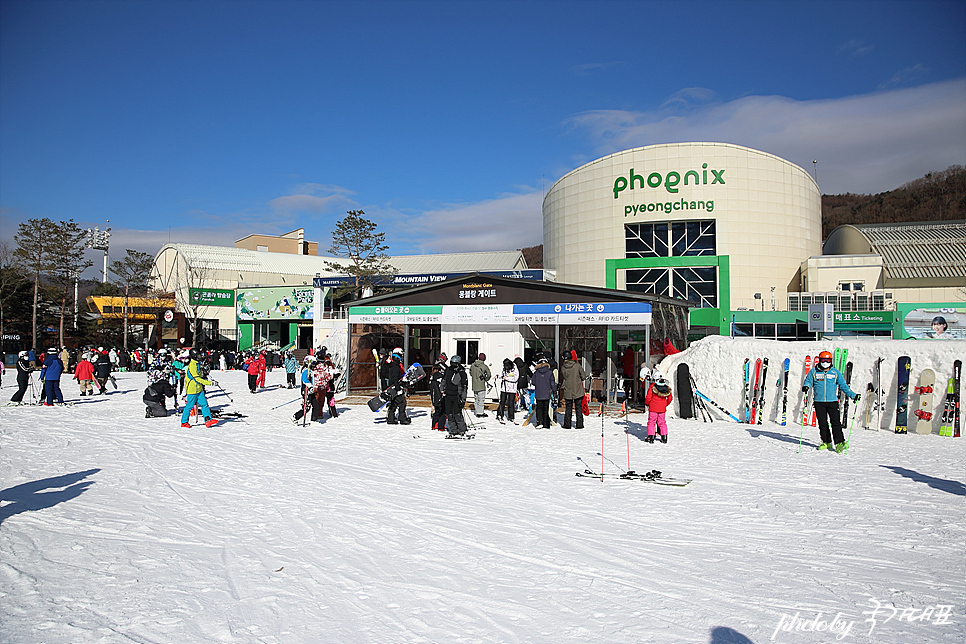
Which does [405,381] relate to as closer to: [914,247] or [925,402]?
[925,402]

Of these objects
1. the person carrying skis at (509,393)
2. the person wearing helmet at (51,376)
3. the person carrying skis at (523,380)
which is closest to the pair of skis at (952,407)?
the person carrying skis at (523,380)

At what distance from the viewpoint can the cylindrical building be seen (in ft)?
116

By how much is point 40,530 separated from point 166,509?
1079mm

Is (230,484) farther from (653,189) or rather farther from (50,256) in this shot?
(50,256)

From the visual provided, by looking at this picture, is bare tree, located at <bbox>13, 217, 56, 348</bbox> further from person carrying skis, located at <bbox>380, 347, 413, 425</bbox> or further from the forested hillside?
the forested hillside

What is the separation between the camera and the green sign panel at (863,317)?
32.1m

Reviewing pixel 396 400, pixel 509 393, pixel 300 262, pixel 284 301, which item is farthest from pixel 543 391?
pixel 300 262

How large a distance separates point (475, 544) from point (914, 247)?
45650mm

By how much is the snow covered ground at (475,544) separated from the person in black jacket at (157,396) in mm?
3324

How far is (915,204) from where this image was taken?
83.8 meters

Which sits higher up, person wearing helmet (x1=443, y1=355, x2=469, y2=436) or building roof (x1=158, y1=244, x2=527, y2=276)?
building roof (x1=158, y1=244, x2=527, y2=276)

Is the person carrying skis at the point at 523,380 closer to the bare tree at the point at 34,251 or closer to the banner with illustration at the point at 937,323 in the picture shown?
the banner with illustration at the point at 937,323

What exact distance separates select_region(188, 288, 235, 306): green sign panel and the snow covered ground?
36.9 metres

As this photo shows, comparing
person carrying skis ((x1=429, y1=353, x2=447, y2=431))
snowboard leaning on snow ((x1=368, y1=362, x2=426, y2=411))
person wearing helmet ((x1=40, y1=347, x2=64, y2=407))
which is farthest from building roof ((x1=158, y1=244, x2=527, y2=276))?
person carrying skis ((x1=429, y1=353, x2=447, y2=431))
